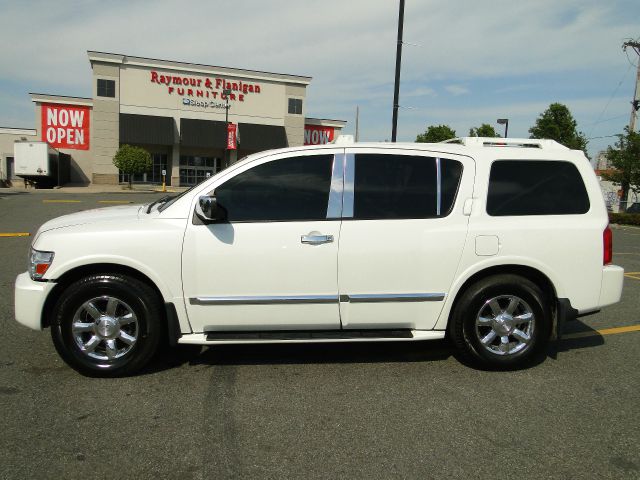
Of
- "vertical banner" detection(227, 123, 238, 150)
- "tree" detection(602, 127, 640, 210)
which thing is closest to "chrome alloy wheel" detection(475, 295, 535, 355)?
"tree" detection(602, 127, 640, 210)

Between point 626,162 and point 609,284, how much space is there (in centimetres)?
2793

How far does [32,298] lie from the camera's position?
12.5ft

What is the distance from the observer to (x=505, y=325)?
4.12m

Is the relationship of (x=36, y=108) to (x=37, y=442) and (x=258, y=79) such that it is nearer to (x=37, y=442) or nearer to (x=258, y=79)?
(x=258, y=79)

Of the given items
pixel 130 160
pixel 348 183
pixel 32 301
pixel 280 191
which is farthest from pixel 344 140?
pixel 130 160

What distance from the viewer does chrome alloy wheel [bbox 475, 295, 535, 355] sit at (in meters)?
4.11

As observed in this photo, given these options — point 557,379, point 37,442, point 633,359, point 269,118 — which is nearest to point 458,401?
point 557,379

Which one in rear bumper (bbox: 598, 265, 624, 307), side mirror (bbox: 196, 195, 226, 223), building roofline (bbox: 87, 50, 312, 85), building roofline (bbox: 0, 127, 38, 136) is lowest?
rear bumper (bbox: 598, 265, 624, 307)

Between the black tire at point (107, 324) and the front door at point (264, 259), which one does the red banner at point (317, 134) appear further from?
the black tire at point (107, 324)

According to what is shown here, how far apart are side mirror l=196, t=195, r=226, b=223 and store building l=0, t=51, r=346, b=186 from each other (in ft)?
116

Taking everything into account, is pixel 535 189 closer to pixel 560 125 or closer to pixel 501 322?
pixel 501 322

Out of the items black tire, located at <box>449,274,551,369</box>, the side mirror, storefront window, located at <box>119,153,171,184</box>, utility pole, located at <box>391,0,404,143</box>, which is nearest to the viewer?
the side mirror

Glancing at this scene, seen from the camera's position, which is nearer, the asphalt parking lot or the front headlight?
the asphalt parking lot

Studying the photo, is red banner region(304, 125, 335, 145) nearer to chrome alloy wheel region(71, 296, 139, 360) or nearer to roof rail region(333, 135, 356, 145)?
roof rail region(333, 135, 356, 145)
